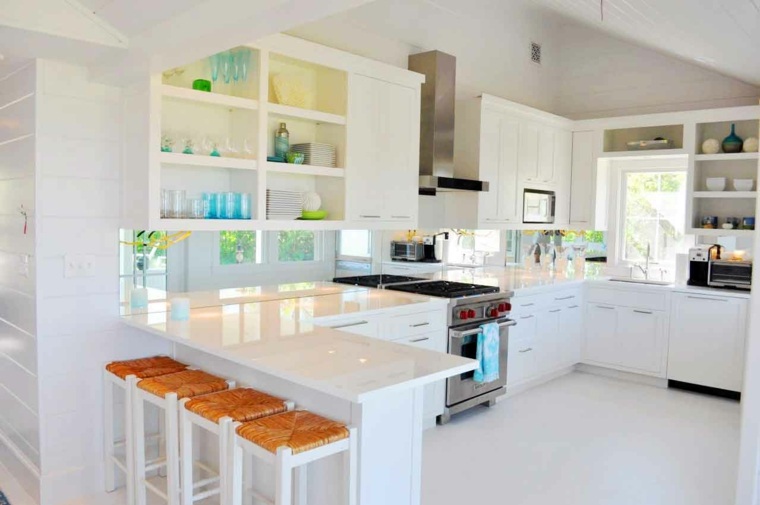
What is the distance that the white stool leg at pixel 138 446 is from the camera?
9.15 feet

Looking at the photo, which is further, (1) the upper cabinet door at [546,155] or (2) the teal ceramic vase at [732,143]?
(1) the upper cabinet door at [546,155]

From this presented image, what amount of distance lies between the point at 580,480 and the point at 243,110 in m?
2.92

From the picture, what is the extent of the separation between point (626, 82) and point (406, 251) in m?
3.19

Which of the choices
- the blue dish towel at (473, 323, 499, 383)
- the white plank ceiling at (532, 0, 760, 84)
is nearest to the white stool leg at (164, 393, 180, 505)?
the blue dish towel at (473, 323, 499, 383)

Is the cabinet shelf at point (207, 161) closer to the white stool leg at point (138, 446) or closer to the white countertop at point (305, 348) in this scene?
the white countertop at point (305, 348)

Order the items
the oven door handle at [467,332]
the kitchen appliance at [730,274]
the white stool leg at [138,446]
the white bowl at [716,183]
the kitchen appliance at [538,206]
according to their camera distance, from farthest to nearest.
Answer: the kitchen appliance at [538,206]
the white bowl at [716,183]
the kitchen appliance at [730,274]
the oven door handle at [467,332]
the white stool leg at [138,446]

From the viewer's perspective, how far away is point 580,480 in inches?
135

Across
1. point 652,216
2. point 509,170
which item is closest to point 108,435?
point 509,170

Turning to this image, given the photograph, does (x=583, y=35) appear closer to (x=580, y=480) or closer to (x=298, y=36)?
(x=298, y=36)

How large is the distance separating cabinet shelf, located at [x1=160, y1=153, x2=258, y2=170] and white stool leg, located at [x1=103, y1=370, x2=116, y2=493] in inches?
45.1

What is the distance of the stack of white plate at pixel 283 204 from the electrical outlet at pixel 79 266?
102cm

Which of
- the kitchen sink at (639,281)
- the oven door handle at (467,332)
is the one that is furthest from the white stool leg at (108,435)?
the kitchen sink at (639,281)

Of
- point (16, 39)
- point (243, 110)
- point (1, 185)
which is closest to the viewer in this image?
point (16, 39)

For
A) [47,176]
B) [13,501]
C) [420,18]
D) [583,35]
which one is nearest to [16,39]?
[47,176]
